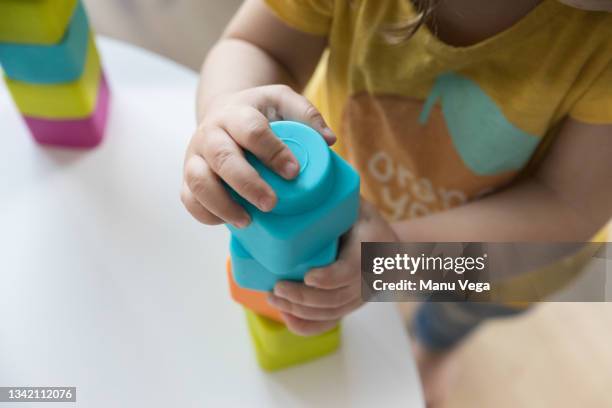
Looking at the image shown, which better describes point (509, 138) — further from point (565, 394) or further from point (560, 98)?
point (565, 394)

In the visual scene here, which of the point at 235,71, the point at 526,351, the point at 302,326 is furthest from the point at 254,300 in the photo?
the point at 526,351

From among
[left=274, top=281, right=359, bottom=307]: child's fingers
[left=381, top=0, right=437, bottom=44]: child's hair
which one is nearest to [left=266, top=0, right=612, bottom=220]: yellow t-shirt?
[left=381, top=0, right=437, bottom=44]: child's hair

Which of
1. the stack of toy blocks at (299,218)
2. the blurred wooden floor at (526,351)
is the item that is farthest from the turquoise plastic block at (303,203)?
the blurred wooden floor at (526,351)

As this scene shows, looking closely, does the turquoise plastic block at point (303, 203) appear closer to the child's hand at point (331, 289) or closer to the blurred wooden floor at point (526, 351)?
the child's hand at point (331, 289)

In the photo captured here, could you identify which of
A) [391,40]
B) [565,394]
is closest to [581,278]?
[391,40]

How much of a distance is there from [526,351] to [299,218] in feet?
2.05

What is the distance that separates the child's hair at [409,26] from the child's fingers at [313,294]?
0.16 meters

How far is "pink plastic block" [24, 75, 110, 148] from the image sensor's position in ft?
1.46

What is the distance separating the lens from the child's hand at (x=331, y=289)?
0.31 m

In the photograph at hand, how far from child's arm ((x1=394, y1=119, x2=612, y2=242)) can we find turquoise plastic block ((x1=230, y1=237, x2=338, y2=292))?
0.11 meters

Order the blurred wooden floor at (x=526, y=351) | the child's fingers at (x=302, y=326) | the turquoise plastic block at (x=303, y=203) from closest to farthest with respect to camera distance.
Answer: the turquoise plastic block at (x=303, y=203) < the child's fingers at (x=302, y=326) < the blurred wooden floor at (x=526, y=351)

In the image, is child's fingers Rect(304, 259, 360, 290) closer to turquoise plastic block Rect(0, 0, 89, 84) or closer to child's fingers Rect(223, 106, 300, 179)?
child's fingers Rect(223, 106, 300, 179)

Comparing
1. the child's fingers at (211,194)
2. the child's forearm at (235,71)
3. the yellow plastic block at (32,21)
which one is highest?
the yellow plastic block at (32,21)

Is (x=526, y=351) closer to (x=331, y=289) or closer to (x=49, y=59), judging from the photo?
(x=331, y=289)
